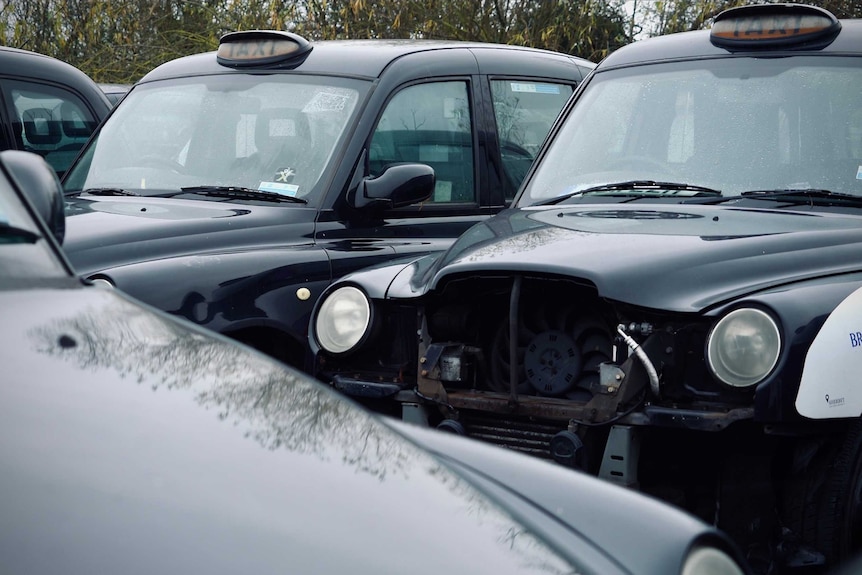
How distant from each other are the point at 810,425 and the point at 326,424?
1993mm

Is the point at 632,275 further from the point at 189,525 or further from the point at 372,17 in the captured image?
the point at 372,17

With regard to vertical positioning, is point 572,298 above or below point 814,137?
below

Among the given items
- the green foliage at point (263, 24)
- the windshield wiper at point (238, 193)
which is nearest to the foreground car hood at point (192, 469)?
the windshield wiper at point (238, 193)

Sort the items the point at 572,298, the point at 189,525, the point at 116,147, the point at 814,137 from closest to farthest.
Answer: the point at 189,525
the point at 572,298
the point at 814,137
the point at 116,147

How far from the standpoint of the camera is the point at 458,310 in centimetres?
431

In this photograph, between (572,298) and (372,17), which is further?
(372,17)

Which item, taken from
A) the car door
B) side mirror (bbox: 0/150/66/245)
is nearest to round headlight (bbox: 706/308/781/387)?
side mirror (bbox: 0/150/66/245)

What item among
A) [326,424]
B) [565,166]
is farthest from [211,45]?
[326,424]

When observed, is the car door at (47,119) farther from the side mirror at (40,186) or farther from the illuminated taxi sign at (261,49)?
the side mirror at (40,186)

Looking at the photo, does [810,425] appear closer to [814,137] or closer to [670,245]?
[670,245]

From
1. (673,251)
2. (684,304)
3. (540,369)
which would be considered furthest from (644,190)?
(684,304)

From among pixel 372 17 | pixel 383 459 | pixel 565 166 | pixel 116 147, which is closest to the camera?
pixel 383 459

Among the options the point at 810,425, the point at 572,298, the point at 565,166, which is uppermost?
the point at 565,166

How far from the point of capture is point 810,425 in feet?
11.9
